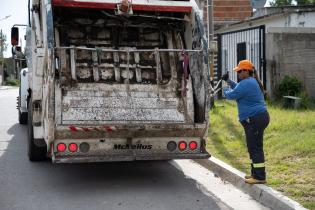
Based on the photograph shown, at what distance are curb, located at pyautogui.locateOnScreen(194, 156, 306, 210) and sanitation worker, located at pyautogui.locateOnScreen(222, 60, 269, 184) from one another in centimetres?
17

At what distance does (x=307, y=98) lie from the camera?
13.6 m

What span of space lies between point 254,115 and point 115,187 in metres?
2.01

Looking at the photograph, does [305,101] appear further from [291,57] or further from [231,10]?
[231,10]

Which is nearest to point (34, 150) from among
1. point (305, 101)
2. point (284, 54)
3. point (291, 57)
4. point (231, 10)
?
point (305, 101)

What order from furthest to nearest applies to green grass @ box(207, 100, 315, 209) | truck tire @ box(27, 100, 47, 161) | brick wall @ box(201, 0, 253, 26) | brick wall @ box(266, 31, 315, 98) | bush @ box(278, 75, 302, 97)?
brick wall @ box(201, 0, 253, 26) → brick wall @ box(266, 31, 315, 98) → bush @ box(278, 75, 302, 97) → truck tire @ box(27, 100, 47, 161) → green grass @ box(207, 100, 315, 209)

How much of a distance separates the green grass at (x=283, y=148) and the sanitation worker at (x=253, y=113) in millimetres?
241

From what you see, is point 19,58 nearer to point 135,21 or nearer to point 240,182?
point 135,21

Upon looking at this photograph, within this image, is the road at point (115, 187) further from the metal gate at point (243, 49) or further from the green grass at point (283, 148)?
the metal gate at point (243, 49)

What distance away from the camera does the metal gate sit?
1487 centimetres

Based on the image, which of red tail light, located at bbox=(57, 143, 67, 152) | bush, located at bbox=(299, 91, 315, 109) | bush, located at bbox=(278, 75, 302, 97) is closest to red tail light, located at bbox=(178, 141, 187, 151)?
red tail light, located at bbox=(57, 143, 67, 152)

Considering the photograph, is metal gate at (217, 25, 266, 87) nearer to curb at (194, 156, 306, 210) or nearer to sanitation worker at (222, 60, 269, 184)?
curb at (194, 156, 306, 210)

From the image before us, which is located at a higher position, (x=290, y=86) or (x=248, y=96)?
(x=248, y=96)

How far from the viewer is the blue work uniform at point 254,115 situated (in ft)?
22.4

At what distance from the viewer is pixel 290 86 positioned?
14172 mm
